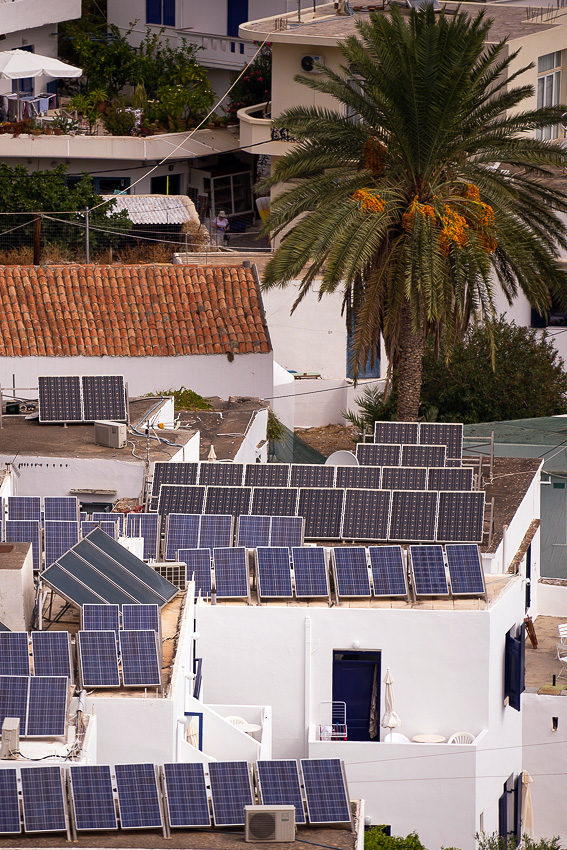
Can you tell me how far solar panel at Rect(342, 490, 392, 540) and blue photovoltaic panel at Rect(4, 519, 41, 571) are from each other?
5.96m

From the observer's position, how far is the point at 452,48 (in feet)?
108

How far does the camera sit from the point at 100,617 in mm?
20828

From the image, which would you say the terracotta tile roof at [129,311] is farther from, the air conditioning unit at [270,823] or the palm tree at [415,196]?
the air conditioning unit at [270,823]

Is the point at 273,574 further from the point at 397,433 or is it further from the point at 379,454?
the point at 397,433

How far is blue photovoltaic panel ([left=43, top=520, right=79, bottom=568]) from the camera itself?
24.0 metres

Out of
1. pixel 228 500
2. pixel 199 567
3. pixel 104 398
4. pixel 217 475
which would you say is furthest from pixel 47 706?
pixel 104 398

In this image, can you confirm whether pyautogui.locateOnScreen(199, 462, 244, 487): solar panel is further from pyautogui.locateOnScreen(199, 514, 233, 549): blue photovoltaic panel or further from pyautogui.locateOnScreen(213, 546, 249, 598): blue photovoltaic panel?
pyautogui.locateOnScreen(213, 546, 249, 598): blue photovoltaic panel

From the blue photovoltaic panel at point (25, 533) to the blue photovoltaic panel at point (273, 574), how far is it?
11.1 ft

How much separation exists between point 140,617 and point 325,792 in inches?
169

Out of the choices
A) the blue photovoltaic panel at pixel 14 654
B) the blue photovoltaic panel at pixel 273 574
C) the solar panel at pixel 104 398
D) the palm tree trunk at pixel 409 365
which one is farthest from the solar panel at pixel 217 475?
the blue photovoltaic panel at pixel 14 654

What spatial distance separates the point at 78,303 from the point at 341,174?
1070 cm

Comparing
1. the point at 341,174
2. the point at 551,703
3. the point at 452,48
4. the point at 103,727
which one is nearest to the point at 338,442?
the point at 341,174

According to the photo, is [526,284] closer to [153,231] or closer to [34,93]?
[153,231]

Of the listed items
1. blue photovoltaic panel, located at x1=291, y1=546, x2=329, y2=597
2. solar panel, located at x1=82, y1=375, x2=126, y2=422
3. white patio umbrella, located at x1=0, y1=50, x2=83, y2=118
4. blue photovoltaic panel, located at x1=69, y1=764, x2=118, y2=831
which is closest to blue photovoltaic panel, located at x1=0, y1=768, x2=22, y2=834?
blue photovoltaic panel, located at x1=69, y1=764, x2=118, y2=831
